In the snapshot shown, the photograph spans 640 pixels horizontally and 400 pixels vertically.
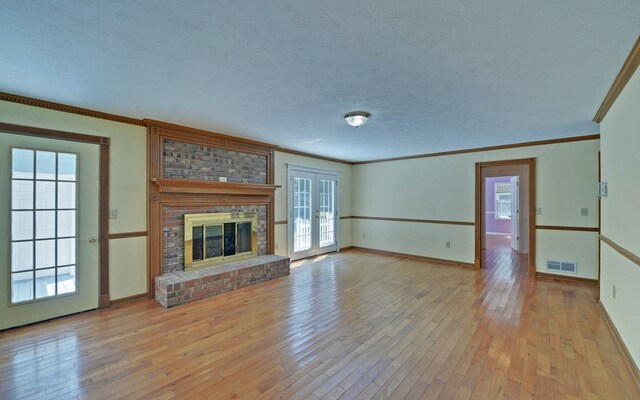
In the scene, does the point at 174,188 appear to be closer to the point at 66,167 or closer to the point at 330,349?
the point at 66,167

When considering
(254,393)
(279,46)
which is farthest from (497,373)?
(279,46)

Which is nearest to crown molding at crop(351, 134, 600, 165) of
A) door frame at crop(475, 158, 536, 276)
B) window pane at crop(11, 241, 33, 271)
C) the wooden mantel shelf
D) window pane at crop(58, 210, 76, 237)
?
door frame at crop(475, 158, 536, 276)

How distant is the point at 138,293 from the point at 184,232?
0.97m

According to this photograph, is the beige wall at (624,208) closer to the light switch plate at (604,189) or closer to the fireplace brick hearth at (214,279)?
the light switch plate at (604,189)

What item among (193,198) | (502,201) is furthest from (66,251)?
(502,201)

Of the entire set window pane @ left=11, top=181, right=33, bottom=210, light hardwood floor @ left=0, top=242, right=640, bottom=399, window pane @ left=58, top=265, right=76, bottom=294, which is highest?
window pane @ left=11, top=181, right=33, bottom=210

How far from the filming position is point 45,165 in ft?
10.3

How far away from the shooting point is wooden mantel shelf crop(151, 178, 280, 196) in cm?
391

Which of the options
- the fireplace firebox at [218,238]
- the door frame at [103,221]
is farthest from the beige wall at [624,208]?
the door frame at [103,221]

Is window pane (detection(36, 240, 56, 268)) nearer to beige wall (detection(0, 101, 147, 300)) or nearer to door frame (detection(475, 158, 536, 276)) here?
beige wall (detection(0, 101, 147, 300))

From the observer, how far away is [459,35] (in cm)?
183

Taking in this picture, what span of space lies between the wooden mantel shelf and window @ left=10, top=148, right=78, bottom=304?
3.09 ft

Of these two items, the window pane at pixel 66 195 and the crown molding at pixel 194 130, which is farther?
the window pane at pixel 66 195

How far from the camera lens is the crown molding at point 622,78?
2037mm
